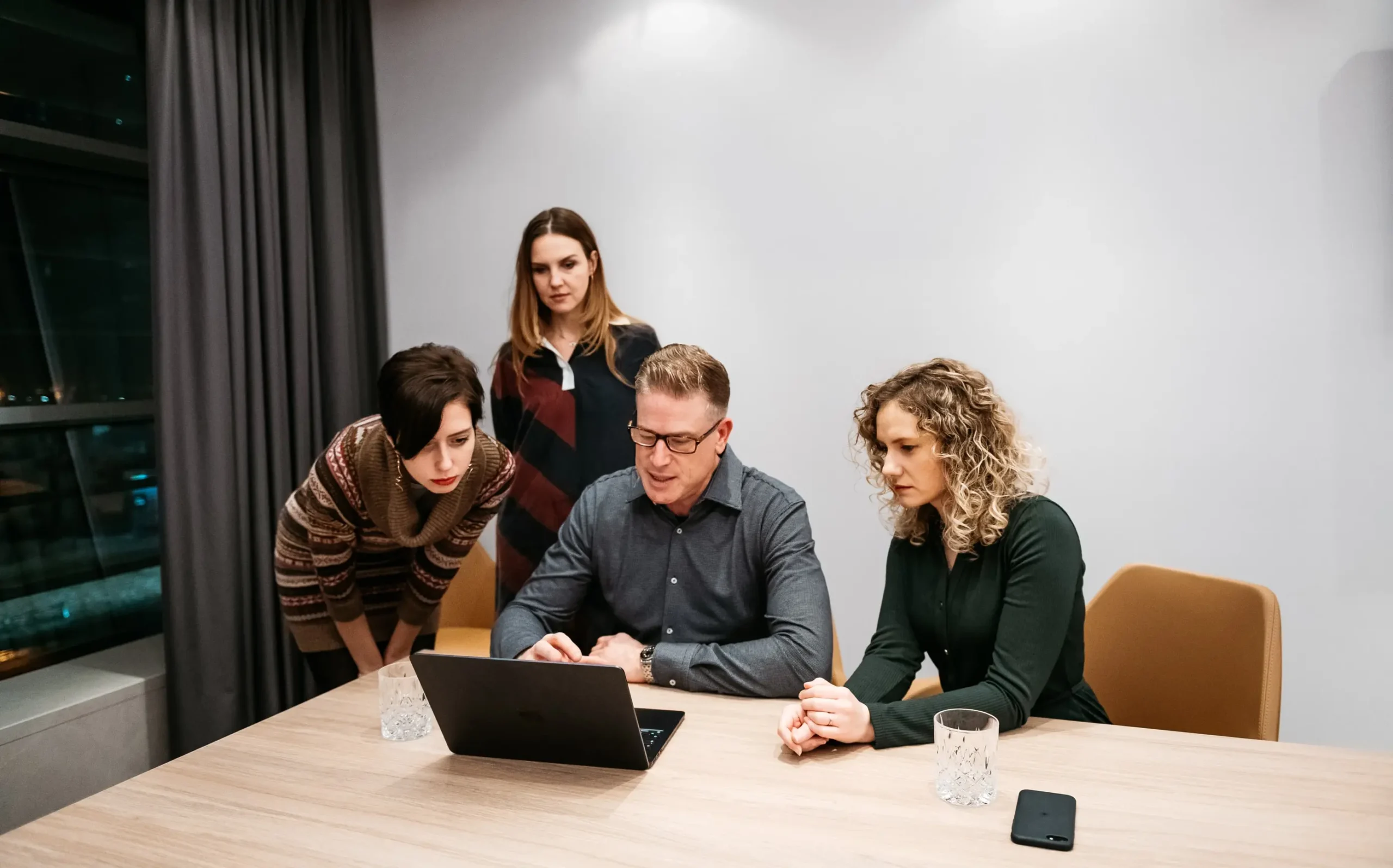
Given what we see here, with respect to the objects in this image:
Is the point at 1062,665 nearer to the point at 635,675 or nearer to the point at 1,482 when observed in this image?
the point at 635,675

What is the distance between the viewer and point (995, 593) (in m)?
1.68

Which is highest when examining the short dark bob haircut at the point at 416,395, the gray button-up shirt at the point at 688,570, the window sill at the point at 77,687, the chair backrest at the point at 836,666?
the short dark bob haircut at the point at 416,395

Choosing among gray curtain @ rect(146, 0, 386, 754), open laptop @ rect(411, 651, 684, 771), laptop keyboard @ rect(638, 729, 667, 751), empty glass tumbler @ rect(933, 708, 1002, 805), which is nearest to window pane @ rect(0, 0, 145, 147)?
gray curtain @ rect(146, 0, 386, 754)

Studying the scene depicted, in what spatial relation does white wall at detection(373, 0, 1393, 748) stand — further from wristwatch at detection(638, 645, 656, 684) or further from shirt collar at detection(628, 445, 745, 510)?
wristwatch at detection(638, 645, 656, 684)

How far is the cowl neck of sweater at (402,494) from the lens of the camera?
6.90 ft

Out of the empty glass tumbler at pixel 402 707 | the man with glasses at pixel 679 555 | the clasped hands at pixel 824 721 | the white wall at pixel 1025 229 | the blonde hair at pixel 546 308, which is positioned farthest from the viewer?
the blonde hair at pixel 546 308

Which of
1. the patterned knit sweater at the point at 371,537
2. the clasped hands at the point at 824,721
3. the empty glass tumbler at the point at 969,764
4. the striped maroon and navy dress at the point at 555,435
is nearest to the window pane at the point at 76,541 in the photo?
the patterned knit sweater at the point at 371,537

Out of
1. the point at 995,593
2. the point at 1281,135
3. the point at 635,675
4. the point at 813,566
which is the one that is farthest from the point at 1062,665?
the point at 1281,135

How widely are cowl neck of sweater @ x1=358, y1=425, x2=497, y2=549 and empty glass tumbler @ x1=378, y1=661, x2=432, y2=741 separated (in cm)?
63

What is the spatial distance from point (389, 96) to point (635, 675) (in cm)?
269

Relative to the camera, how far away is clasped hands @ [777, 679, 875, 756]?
140 cm

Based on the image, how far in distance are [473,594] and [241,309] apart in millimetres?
1114

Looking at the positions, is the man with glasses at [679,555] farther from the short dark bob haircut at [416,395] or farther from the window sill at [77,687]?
the window sill at [77,687]

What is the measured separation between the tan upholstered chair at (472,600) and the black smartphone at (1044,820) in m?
1.94
